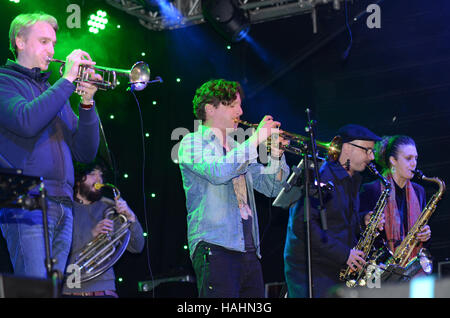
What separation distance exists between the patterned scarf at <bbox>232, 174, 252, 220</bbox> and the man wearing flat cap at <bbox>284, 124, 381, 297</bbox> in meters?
0.84

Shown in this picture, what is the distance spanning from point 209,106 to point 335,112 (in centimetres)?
310

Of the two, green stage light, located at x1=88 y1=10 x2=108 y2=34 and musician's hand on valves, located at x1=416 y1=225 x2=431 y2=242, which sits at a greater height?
green stage light, located at x1=88 y1=10 x2=108 y2=34

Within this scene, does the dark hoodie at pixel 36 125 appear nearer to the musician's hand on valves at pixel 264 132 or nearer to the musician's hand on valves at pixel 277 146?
the musician's hand on valves at pixel 264 132

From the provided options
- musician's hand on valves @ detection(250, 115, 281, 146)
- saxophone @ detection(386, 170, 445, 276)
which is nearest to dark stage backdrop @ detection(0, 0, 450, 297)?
saxophone @ detection(386, 170, 445, 276)

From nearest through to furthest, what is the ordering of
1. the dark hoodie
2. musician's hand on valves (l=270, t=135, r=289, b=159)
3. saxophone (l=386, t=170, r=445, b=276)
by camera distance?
the dark hoodie
musician's hand on valves (l=270, t=135, r=289, b=159)
saxophone (l=386, t=170, r=445, b=276)

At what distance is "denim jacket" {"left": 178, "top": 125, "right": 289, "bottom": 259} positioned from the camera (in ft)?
14.0

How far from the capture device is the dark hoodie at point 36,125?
3625mm

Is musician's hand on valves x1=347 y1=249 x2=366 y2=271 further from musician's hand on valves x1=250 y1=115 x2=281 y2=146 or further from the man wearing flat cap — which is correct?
musician's hand on valves x1=250 y1=115 x2=281 y2=146

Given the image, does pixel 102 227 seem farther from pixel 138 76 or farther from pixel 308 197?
pixel 308 197

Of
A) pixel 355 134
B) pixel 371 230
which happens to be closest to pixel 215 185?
pixel 355 134

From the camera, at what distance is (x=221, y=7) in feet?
22.5

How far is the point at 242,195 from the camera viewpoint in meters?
4.55

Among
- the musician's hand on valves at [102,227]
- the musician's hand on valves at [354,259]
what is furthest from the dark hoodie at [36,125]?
the musician's hand on valves at [354,259]

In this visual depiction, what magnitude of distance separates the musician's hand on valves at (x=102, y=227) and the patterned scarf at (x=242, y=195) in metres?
1.87
